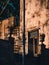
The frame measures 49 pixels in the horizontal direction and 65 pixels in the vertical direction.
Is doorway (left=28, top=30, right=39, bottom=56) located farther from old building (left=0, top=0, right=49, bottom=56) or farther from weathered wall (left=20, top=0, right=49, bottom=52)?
weathered wall (left=20, top=0, right=49, bottom=52)

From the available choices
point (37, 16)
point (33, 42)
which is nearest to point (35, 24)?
point (37, 16)

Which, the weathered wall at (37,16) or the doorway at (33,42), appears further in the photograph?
the doorway at (33,42)

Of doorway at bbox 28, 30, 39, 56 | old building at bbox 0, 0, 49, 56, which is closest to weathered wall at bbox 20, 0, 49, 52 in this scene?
old building at bbox 0, 0, 49, 56

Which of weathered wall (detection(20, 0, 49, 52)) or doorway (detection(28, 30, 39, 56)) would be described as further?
doorway (detection(28, 30, 39, 56))

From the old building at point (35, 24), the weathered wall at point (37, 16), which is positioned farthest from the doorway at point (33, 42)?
the weathered wall at point (37, 16)

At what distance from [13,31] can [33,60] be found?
245 cm

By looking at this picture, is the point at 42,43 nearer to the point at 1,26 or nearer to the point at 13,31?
the point at 13,31

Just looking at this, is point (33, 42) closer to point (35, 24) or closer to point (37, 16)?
point (35, 24)

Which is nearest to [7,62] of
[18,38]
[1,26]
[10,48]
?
[10,48]

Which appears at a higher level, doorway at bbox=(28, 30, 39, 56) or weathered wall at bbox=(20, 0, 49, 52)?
weathered wall at bbox=(20, 0, 49, 52)

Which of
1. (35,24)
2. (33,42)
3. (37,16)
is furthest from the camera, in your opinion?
(33,42)

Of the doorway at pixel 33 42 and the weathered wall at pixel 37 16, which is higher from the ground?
the weathered wall at pixel 37 16

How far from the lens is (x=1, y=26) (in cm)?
1830

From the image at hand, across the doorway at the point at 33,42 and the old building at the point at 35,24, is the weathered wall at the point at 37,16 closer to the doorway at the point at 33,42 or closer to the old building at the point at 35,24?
the old building at the point at 35,24
